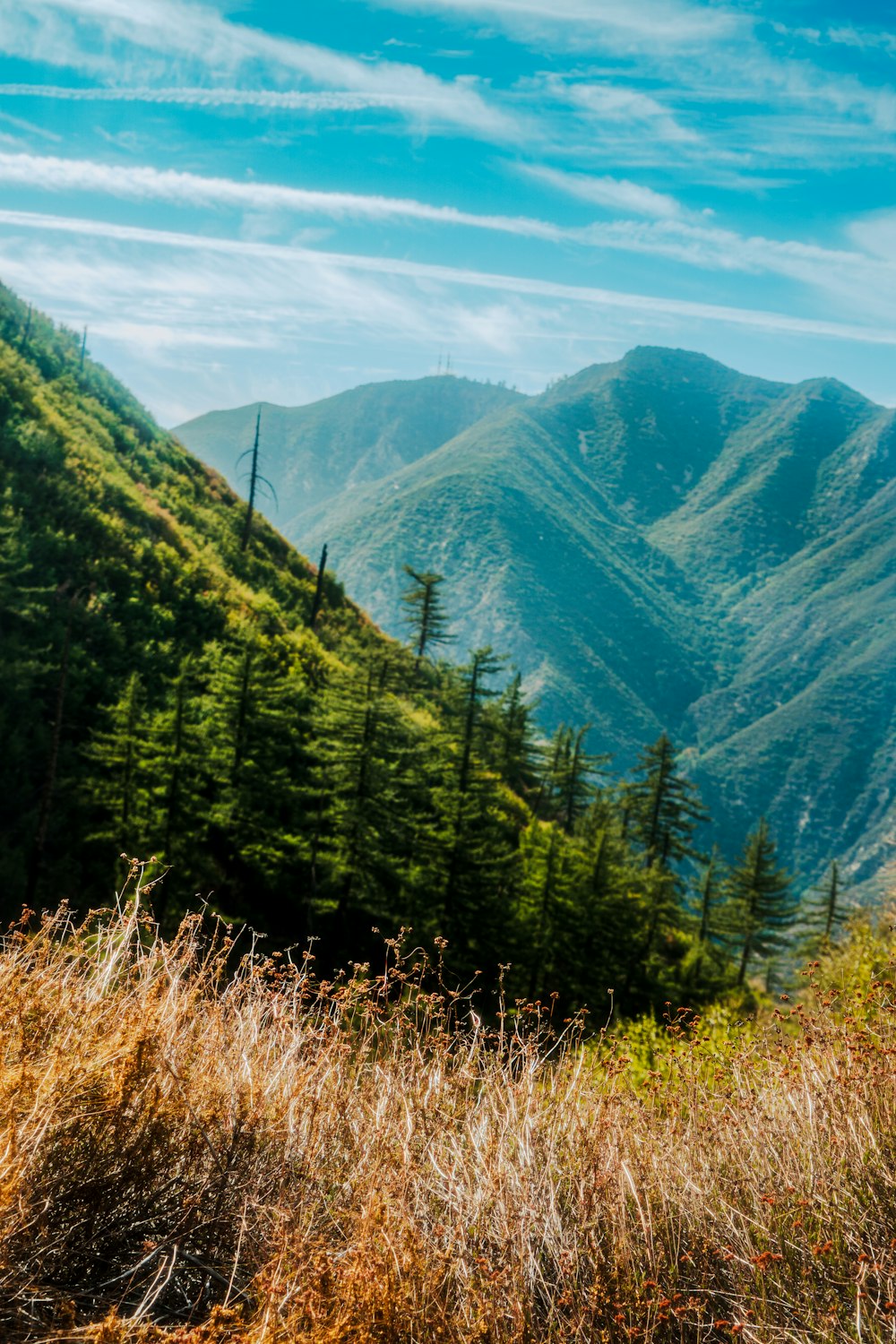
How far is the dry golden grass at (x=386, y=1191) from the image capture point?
8.01ft

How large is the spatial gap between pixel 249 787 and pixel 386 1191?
25.1m

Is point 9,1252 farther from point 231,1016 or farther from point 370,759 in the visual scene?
point 370,759

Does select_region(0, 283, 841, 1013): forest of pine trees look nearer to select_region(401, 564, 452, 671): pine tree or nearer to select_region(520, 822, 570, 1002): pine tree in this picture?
select_region(520, 822, 570, 1002): pine tree

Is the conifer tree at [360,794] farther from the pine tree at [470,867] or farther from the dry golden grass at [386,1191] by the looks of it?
the dry golden grass at [386,1191]

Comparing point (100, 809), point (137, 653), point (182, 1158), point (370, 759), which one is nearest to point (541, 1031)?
point (182, 1158)

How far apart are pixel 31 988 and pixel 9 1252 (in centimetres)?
118

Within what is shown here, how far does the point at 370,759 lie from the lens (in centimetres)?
2667

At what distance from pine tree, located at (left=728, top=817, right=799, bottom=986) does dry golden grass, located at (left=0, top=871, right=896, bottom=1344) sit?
44.5m

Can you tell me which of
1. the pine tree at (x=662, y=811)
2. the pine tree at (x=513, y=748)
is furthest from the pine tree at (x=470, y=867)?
the pine tree at (x=662, y=811)

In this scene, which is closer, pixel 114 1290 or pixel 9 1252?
pixel 9 1252

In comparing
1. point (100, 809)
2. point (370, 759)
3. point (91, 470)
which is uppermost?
point (91, 470)

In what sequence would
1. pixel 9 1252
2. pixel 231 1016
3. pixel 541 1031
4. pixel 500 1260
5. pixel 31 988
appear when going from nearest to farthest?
pixel 9 1252 → pixel 500 1260 → pixel 31 988 → pixel 231 1016 → pixel 541 1031

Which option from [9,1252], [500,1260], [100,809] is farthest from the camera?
[100,809]

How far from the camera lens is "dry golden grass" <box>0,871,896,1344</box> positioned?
96.1 inches
